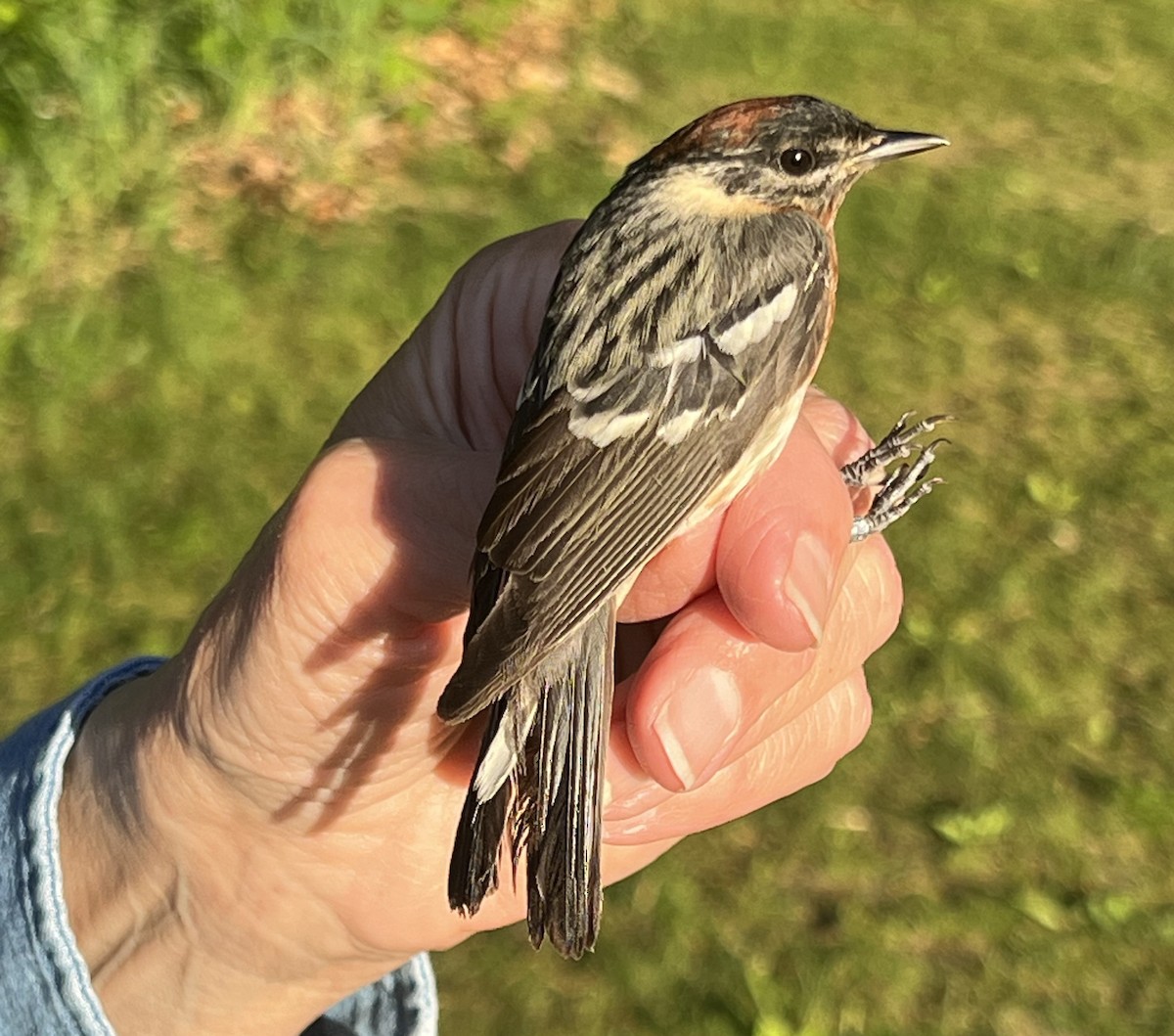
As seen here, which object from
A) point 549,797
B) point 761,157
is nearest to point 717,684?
point 549,797

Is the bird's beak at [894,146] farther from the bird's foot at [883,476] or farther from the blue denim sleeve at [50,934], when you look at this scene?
the blue denim sleeve at [50,934]

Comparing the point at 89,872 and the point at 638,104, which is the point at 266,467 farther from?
the point at 638,104

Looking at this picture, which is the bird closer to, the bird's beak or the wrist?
the bird's beak

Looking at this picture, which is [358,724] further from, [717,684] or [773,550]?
[773,550]

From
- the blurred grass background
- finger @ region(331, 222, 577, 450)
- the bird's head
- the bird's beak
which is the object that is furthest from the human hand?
the blurred grass background

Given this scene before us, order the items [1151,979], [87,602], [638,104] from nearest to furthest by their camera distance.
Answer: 1. [1151,979]
2. [87,602]
3. [638,104]

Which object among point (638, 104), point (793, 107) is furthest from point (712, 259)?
point (638, 104)
